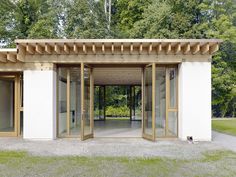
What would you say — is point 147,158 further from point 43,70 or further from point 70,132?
point 43,70

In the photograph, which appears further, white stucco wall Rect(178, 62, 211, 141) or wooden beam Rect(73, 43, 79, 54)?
white stucco wall Rect(178, 62, 211, 141)

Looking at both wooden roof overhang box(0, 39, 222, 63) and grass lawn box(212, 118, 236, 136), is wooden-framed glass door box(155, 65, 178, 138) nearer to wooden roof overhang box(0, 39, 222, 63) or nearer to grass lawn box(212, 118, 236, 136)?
wooden roof overhang box(0, 39, 222, 63)

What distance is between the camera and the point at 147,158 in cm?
648

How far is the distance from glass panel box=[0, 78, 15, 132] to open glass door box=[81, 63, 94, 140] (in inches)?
114

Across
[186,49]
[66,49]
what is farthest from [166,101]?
[66,49]

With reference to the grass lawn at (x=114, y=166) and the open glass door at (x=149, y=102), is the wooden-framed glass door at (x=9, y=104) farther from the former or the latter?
the open glass door at (x=149, y=102)

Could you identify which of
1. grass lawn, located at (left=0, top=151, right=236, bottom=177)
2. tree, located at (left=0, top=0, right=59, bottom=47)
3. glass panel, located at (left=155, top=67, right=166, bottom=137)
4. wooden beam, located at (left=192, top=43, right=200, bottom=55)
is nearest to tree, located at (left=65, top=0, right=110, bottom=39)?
tree, located at (left=0, top=0, right=59, bottom=47)

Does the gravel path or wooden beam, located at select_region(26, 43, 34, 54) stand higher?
wooden beam, located at select_region(26, 43, 34, 54)

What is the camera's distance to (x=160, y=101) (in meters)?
9.66

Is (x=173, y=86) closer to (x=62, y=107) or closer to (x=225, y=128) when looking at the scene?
(x=62, y=107)

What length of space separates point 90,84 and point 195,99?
11.8 ft

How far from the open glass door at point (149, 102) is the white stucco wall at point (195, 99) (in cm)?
102

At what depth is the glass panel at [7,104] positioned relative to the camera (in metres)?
10.3

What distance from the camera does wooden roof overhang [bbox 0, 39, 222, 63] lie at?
8523mm
